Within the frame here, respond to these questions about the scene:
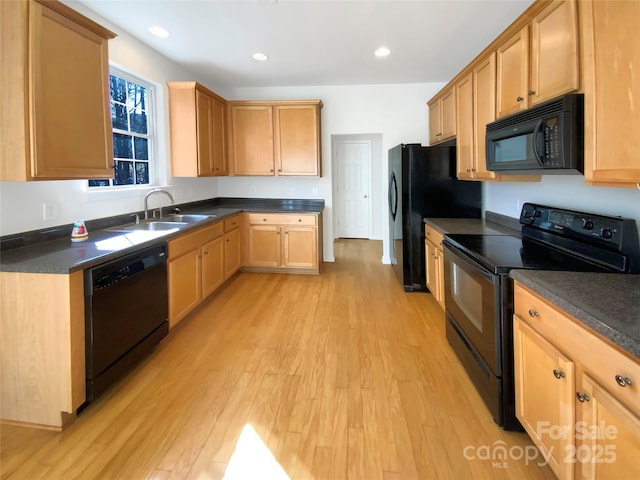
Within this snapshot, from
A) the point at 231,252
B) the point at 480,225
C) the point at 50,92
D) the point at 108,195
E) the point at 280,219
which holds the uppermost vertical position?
the point at 50,92

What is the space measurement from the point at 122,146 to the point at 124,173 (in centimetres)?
25

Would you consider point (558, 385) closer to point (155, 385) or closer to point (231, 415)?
point (231, 415)

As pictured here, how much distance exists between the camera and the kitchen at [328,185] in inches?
85.2

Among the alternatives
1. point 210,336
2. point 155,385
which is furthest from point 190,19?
point 155,385

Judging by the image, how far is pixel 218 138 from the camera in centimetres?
474

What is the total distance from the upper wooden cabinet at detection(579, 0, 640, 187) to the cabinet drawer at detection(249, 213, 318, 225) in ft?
11.3

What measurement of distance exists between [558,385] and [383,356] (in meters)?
1.43

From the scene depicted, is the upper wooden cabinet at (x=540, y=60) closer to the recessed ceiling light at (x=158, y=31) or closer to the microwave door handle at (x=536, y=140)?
the microwave door handle at (x=536, y=140)

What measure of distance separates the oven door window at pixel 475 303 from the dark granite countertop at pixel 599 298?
207 millimetres

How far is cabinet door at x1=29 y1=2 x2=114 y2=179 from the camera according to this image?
1900 mm

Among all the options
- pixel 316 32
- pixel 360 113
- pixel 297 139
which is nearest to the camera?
pixel 316 32

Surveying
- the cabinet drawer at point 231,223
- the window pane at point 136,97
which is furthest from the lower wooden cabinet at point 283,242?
the window pane at point 136,97

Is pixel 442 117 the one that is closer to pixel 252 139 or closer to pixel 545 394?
pixel 252 139

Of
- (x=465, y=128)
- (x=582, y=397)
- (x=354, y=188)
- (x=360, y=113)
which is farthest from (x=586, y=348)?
(x=354, y=188)
